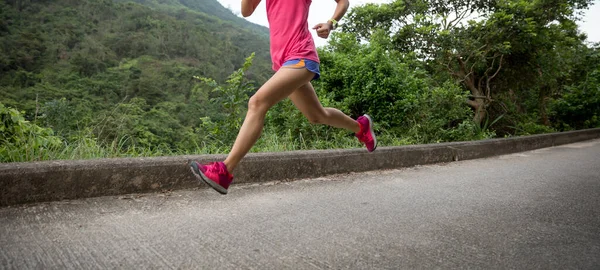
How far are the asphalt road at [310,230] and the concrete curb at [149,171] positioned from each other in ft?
0.30

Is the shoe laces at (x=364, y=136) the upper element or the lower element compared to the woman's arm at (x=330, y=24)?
lower

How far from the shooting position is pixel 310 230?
7.17ft

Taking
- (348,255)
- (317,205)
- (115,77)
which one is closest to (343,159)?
(317,205)

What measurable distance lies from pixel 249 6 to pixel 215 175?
1264 mm

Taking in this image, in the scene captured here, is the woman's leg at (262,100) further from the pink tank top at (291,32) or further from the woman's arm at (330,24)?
the woman's arm at (330,24)

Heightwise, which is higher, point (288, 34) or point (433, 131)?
point (288, 34)

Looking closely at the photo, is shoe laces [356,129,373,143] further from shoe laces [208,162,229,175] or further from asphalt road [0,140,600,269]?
shoe laces [208,162,229,175]

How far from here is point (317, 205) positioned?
9.02 ft

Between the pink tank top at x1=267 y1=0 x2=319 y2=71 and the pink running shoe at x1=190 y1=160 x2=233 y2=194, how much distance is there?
0.83 meters

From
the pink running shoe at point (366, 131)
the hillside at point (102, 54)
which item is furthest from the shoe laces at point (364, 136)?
the hillside at point (102, 54)

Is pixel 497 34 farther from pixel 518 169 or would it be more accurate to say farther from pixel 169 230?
pixel 169 230

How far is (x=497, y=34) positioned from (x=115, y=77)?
51214 millimetres

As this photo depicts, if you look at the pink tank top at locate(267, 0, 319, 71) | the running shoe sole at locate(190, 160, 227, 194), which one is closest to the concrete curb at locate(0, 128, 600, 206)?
the running shoe sole at locate(190, 160, 227, 194)

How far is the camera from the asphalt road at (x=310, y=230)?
1.73 m
